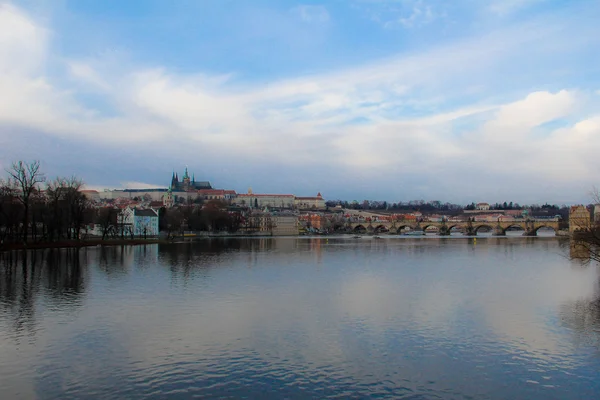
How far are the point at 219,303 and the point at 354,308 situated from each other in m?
4.42

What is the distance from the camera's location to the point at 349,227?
132875mm

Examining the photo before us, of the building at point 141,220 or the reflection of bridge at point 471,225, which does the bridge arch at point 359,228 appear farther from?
the building at point 141,220

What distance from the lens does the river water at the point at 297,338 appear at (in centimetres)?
944

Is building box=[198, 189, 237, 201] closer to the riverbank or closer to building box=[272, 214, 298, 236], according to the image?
building box=[272, 214, 298, 236]

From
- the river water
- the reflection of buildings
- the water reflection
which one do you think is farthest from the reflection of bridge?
the water reflection

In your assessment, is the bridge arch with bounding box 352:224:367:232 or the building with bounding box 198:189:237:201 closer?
the bridge arch with bounding box 352:224:367:232

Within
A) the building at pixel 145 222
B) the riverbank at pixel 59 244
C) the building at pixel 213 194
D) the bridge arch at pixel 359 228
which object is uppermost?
the building at pixel 213 194

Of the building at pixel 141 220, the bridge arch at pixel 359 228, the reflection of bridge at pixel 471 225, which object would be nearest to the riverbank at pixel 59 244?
the building at pixel 141 220

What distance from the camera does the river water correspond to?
9438 millimetres

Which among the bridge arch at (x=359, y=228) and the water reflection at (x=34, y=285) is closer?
the water reflection at (x=34, y=285)

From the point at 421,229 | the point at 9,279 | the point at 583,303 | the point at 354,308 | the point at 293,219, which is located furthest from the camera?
the point at 293,219

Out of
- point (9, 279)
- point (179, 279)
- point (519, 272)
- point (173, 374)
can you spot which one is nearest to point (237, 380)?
point (173, 374)

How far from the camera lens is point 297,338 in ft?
41.5

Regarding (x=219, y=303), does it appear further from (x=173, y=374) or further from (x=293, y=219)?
(x=293, y=219)
